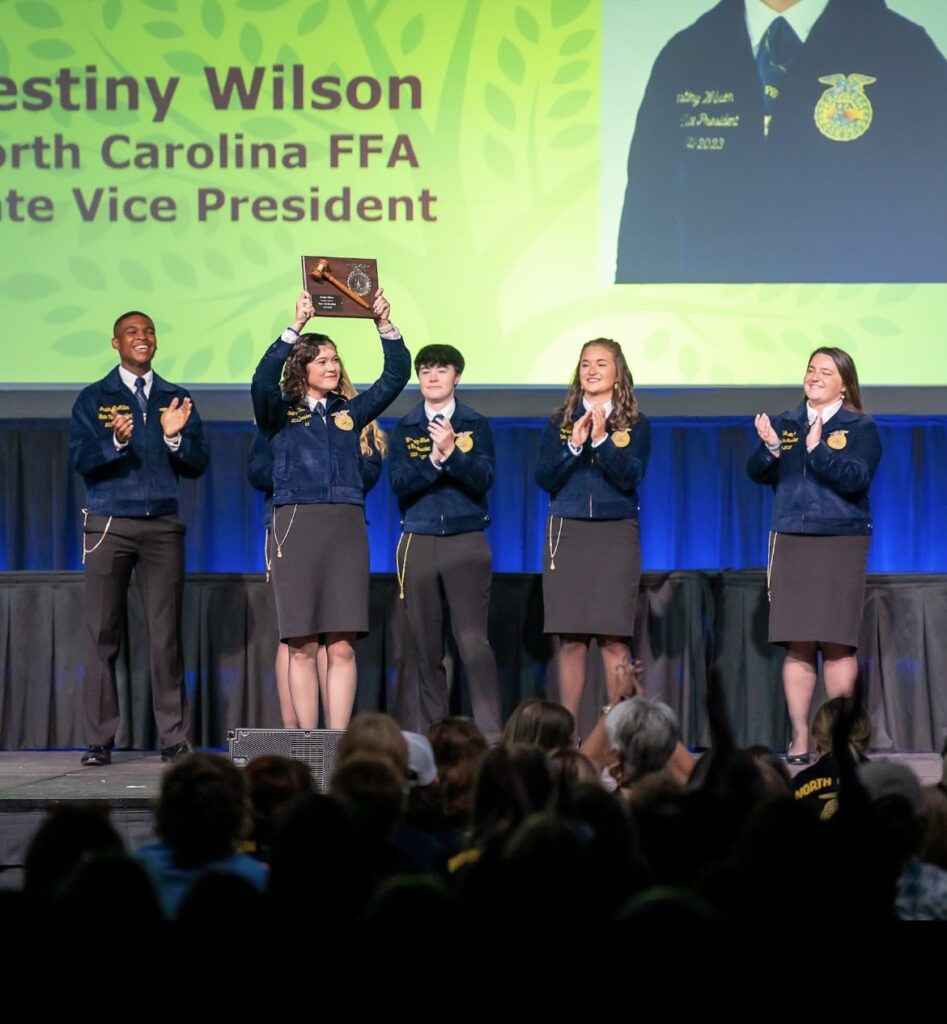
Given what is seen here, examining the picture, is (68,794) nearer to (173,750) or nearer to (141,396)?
(173,750)

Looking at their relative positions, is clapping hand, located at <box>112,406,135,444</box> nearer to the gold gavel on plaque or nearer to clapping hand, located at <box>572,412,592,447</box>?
the gold gavel on plaque

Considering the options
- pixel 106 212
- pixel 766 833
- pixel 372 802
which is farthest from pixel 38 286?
pixel 766 833

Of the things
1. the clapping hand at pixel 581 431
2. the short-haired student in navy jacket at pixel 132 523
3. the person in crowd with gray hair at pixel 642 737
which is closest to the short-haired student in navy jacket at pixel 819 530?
the clapping hand at pixel 581 431

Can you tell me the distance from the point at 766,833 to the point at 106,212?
5648 mm

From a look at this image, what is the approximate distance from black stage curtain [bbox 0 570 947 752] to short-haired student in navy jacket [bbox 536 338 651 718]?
0.60 meters

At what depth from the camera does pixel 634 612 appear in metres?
6.29

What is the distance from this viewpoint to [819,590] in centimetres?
625

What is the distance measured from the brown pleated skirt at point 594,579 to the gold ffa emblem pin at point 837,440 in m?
0.82

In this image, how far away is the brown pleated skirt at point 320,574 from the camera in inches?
235

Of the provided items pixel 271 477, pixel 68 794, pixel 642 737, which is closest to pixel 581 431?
pixel 271 477

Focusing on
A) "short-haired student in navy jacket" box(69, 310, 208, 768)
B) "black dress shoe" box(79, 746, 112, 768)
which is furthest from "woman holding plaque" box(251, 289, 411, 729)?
"black dress shoe" box(79, 746, 112, 768)

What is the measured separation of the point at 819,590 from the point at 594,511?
926mm

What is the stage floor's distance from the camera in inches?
196

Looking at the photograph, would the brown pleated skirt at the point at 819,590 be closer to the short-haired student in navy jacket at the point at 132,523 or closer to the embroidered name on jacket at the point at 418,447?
the embroidered name on jacket at the point at 418,447
